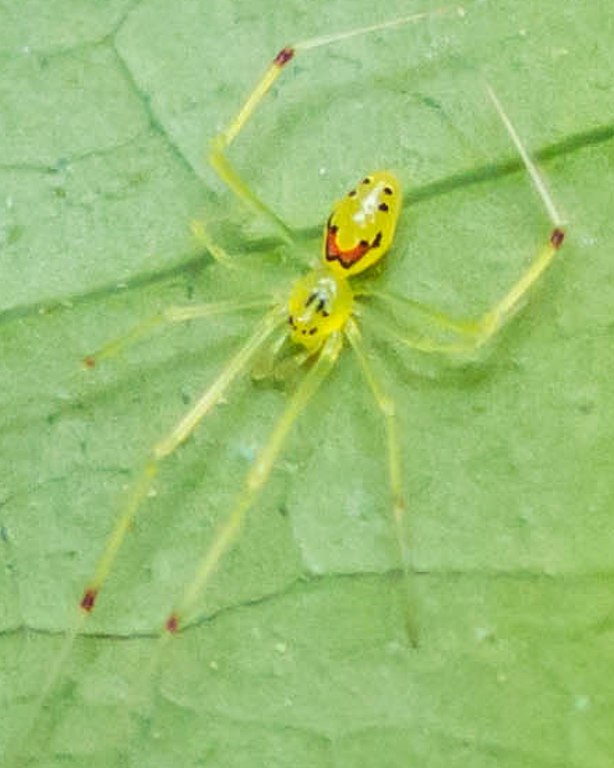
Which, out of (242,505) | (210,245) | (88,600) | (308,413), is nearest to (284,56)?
(210,245)

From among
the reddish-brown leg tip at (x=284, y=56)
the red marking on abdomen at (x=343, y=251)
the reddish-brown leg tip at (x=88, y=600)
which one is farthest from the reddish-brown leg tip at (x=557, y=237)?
the reddish-brown leg tip at (x=88, y=600)

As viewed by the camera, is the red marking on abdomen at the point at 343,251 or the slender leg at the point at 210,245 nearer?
the red marking on abdomen at the point at 343,251

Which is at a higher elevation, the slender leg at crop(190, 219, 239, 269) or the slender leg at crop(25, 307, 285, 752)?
the slender leg at crop(190, 219, 239, 269)

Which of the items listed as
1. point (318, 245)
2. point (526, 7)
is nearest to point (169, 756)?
point (318, 245)

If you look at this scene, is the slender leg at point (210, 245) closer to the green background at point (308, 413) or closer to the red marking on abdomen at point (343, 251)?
the green background at point (308, 413)

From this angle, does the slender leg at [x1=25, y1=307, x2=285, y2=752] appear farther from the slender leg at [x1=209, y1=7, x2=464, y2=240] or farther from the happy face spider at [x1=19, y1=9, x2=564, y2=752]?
the slender leg at [x1=209, y1=7, x2=464, y2=240]

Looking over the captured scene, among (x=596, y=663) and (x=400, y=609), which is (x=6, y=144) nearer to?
(x=400, y=609)

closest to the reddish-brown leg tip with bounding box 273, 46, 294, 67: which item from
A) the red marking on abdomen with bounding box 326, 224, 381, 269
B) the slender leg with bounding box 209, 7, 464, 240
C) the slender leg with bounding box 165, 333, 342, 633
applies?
the slender leg with bounding box 209, 7, 464, 240

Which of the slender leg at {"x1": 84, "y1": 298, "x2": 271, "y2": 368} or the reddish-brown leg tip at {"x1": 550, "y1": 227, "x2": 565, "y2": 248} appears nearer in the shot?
the reddish-brown leg tip at {"x1": 550, "y1": 227, "x2": 565, "y2": 248}
